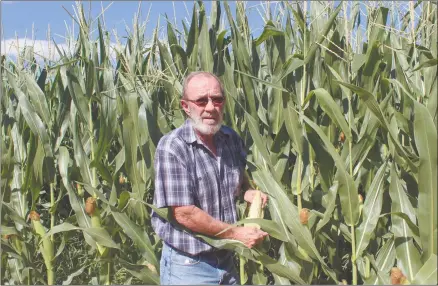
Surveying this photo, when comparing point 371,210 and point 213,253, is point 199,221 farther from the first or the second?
point 371,210

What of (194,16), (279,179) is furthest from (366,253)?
(194,16)

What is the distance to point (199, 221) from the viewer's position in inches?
105

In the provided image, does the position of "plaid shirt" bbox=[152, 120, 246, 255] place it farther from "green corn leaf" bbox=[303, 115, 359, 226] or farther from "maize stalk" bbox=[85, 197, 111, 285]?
"maize stalk" bbox=[85, 197, 111, 285]

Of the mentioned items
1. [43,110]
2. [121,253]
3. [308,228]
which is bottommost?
[121,253]

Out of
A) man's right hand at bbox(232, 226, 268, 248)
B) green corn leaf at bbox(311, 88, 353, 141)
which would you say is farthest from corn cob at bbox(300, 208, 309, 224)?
green corn leaf at bbox(311, 88, 353, 141)

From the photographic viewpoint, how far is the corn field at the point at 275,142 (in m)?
2.94

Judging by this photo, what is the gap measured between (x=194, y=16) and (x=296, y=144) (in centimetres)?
121

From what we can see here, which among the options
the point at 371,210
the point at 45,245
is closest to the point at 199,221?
the point at 371,210

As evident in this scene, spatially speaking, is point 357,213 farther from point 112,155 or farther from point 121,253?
point 112,155

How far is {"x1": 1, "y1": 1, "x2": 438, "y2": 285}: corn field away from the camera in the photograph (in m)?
2.94

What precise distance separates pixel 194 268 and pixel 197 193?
39 cm

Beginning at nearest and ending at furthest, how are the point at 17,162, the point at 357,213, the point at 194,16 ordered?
the point at 357,213 < the point at 194,16 < the point at 17,162

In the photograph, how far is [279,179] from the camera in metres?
3.39

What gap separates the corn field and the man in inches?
4.8
